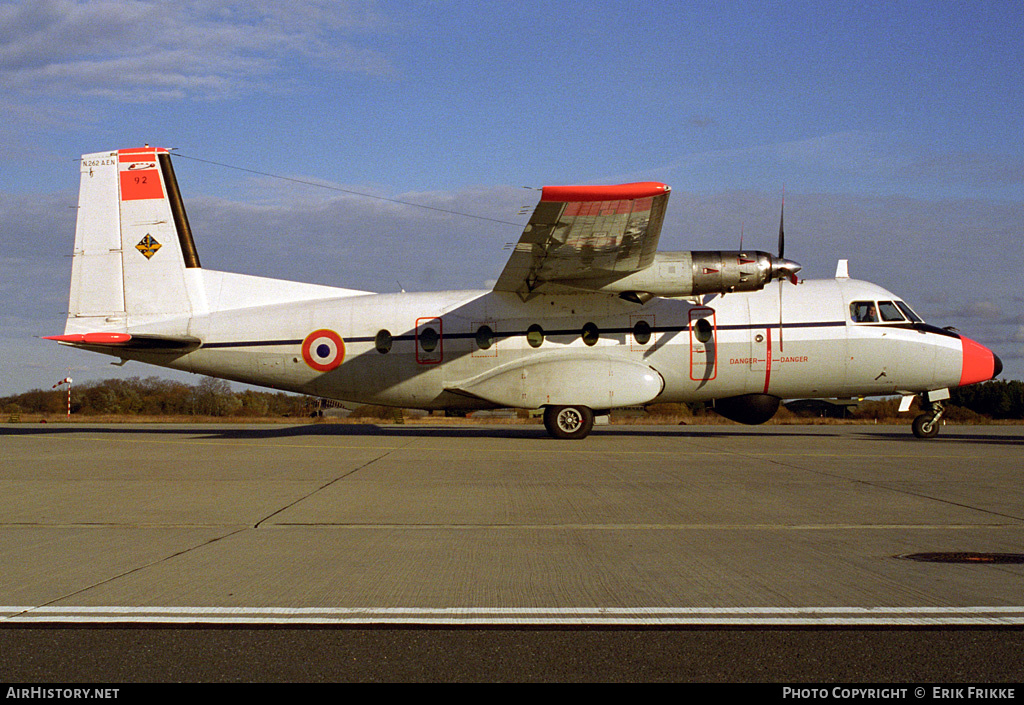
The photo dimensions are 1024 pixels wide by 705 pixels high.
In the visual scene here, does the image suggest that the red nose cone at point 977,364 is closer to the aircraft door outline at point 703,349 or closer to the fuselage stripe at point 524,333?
the fuselage stripe at point 524,333

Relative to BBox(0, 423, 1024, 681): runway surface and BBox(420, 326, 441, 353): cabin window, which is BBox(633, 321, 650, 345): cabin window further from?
BBox(0, 423, 1024, 681): runway surface

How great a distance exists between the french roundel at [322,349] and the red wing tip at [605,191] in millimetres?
8104

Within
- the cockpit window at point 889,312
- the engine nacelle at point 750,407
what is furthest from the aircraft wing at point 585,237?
the cockpit window at point 889,312

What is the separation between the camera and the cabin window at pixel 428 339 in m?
18.6

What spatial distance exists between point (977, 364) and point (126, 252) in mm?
20984

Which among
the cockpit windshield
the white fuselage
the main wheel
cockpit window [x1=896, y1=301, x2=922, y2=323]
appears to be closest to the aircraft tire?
the white fuselage

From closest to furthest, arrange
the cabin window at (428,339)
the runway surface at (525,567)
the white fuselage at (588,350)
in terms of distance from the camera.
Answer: the runway surface at (525,567), the white fuselage at (588,350), the cabin window at (428,339)

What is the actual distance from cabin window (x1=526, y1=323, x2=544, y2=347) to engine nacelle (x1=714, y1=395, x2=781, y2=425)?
4699mm

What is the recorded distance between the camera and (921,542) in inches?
259

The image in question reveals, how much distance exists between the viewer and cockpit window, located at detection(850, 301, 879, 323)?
18.0 m

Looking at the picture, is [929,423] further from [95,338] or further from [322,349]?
[95,338]

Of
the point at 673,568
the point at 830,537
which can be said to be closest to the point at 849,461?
the point at 830,537

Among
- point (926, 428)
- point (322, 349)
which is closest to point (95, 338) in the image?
point (322, 349)

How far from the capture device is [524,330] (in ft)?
60.3
